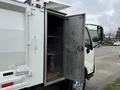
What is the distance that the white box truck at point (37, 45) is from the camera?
3621mm

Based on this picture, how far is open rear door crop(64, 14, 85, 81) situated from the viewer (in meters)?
5.08

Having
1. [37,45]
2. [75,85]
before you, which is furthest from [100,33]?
[37,45]

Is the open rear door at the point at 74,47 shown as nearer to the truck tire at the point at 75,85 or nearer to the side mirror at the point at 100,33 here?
the truck tire at the point at 75,85

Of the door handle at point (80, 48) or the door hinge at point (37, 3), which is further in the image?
the door handle at point (80, 48)

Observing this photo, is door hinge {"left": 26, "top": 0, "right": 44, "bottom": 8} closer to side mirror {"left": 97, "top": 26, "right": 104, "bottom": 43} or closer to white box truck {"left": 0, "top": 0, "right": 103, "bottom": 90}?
white box truck {"left": 0, "top": 0, "right": 103, "bottom": 90}

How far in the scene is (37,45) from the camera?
4.24 m

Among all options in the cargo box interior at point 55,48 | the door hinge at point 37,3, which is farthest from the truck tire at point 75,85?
the door hinge at point 37,3

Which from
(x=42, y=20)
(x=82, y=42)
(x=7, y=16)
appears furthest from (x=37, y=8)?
(x=82, y=42)

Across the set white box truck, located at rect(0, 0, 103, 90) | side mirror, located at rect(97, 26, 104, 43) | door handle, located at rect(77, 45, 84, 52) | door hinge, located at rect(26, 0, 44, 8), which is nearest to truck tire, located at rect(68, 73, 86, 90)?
white box truck, located at rect(0, 0, 103, 90)

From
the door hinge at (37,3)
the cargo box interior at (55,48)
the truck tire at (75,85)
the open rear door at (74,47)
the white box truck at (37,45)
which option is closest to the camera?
the white box truck at (37,45)

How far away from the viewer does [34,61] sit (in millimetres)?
4156

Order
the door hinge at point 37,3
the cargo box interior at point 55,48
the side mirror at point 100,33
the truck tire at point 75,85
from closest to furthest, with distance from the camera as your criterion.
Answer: the door hinge at point 37,3 → the cargo box interior at point 55,48 → the truck tire at point 75,85 → the side mirror at point 100,33

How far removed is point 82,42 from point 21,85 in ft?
6.13

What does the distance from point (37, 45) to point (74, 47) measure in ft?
4.31
